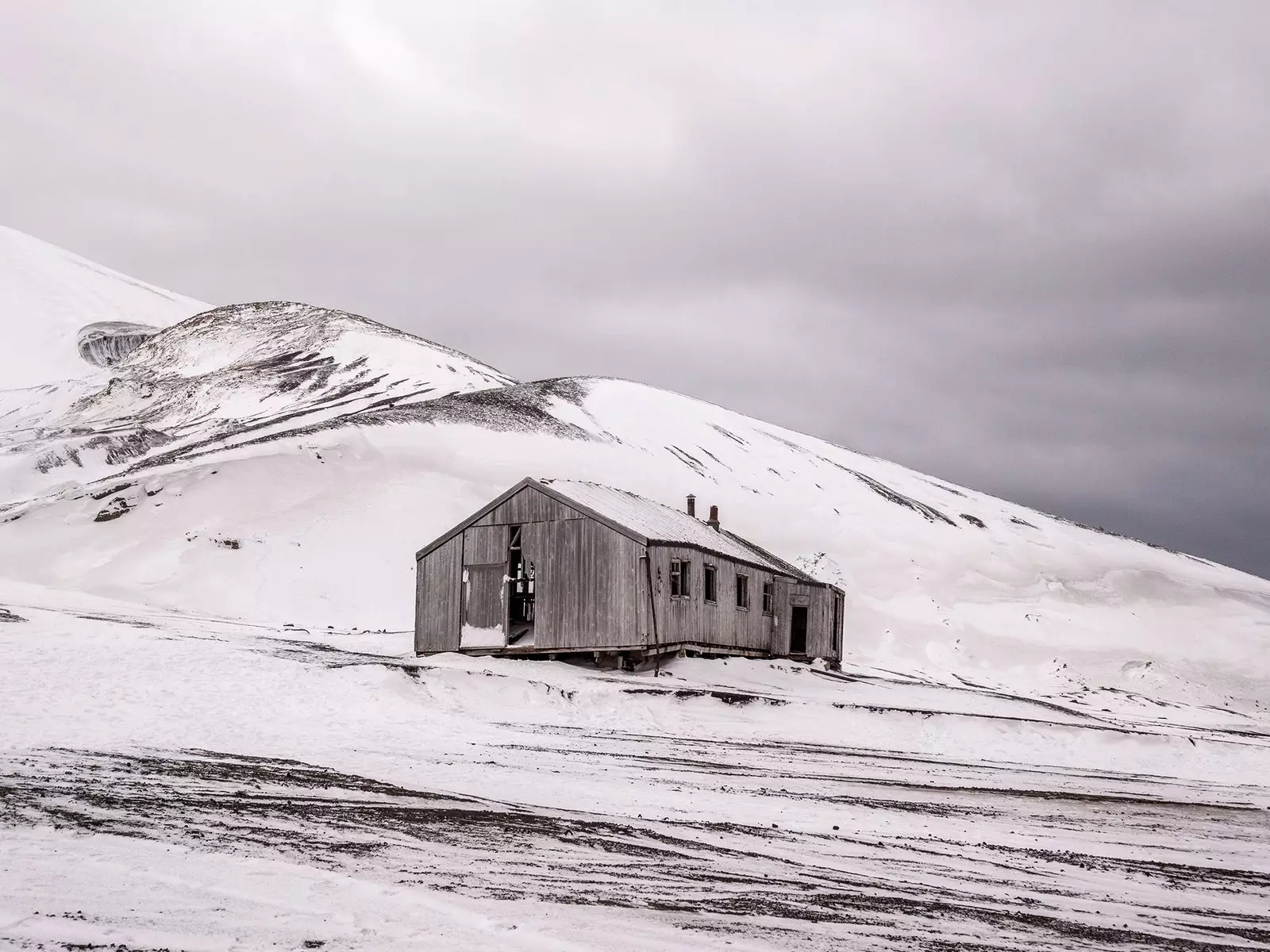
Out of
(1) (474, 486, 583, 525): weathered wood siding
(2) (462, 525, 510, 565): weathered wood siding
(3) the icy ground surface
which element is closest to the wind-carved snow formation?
(2) (462, 525, 510, 565): weathered wood siding

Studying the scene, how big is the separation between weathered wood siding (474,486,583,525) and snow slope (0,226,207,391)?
76023 millimetres

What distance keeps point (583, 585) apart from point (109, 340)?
110m

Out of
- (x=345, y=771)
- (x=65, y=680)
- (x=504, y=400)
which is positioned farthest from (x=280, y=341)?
(x=345, y=771)

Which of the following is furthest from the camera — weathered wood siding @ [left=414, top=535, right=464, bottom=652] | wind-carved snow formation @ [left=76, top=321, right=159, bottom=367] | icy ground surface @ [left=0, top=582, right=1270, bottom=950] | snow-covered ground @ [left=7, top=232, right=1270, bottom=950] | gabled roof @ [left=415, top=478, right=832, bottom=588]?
wind-carved snow formation @ [left=76, top=321, right=159, bottom=367]

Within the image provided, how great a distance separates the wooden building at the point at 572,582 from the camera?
30.3 meters

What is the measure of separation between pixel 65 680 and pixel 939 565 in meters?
57.0

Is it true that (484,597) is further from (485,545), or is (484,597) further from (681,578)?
(681,578)

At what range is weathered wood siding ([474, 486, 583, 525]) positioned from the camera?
3131 centimetres

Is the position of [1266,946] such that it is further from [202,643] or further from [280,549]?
[280,549]

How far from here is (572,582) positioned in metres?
30.9

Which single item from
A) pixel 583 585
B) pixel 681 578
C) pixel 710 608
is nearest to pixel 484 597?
pixel 583 585

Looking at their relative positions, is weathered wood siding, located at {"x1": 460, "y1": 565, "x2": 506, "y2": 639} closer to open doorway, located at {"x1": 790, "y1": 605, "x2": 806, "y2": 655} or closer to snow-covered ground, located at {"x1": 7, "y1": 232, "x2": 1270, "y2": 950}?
snow-covered ground, located at {"x1": 7, "y1": 232, "x2": 1270, "y2": 950}

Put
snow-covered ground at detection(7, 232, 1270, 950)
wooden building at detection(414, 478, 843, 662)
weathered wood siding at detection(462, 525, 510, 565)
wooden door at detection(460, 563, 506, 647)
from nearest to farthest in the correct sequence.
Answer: snow-covered ground at detection(7, 232, 1270, 950) → wooden building at detection(414, 478, 843, 662) → wooden door at detection(460, 563, 506, 647) → weathered wood siding at detection(462, 525, 510, 565)

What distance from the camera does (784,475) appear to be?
8188 centimetres
